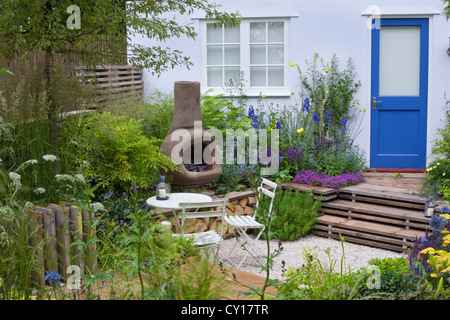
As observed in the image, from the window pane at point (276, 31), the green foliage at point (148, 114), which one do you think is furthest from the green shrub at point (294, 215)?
the window pane at point (276, 31)

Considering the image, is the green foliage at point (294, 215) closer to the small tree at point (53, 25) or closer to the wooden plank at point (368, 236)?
the wooden plank at point (368, 236)

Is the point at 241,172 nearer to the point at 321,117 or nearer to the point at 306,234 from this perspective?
the point at 306,234

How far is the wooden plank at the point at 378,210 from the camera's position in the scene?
710cm

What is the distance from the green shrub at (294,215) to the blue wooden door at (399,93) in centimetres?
235

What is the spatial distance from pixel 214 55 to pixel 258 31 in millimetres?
878

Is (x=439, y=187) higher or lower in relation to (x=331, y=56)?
lower

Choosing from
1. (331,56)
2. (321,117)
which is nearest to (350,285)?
(321,117)

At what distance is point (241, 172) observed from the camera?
806cm

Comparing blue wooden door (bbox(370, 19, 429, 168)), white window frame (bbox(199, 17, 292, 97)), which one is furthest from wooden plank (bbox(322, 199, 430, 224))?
white window frame (bbox(199, 17, 292, 97))

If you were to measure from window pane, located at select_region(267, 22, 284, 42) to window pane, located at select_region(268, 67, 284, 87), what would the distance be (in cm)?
51

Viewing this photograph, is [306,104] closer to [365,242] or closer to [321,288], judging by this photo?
[365,242]

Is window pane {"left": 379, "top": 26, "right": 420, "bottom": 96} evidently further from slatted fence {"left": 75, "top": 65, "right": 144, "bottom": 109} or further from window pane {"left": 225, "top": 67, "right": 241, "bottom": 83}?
slatted fence {"left": 75, "top": 65, "right": 144, "bottom": 109}
